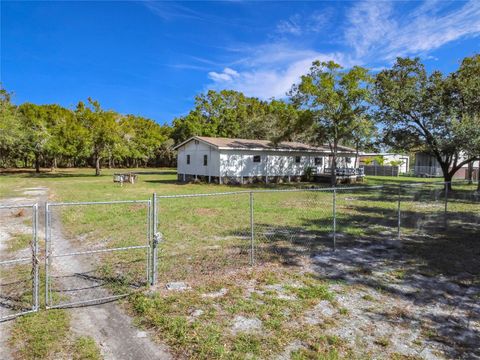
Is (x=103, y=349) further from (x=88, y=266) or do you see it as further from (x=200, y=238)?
(x=200, y=238)

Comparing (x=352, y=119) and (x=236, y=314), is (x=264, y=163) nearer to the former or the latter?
(x=352, y=119)

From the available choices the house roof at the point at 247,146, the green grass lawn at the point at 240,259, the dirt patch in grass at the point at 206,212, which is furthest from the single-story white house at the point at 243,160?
the dirt patch in grass at the point at 206,212

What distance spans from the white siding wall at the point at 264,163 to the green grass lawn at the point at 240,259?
41.3 feet

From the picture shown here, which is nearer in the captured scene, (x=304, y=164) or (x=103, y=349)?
(x=103, y=349)

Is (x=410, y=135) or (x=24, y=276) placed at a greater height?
(x=410, y=135)

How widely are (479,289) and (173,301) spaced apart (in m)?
5.02

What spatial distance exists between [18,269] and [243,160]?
21855mm

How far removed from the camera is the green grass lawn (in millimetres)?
3885

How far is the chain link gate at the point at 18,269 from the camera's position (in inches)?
174

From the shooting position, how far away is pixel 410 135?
70.2 ft

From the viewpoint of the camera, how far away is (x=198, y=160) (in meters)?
28.6

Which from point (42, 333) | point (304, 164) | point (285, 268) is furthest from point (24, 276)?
point (304, 164)

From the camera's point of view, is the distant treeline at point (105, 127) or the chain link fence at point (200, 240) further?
the distant treeline at point (105, 127)

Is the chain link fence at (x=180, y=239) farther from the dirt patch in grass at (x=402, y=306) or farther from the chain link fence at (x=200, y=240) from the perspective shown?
the dirt patch in grass at (x=402, y=306)
